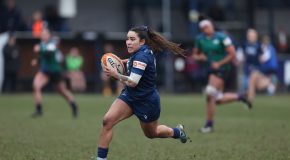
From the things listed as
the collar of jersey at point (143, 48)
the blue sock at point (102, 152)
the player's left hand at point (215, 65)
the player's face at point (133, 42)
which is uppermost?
the player's face at point (133, 42)

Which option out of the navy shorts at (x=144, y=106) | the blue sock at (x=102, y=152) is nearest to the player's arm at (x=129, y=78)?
the navy shorts at (x=144, y=106)

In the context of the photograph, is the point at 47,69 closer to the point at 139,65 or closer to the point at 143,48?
the point at 143,48

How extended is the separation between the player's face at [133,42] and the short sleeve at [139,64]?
7.2 inches

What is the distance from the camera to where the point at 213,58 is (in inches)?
664

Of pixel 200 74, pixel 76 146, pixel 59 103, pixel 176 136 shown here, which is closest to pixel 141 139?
pixel 76 146

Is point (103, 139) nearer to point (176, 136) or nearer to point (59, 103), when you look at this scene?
point (176, 136)

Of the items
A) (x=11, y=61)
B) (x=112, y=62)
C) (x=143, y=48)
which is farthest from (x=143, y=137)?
(x=11, y=61)

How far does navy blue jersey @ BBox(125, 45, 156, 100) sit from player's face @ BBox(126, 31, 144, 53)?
6 centimetres

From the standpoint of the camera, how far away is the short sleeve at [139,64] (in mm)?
10391

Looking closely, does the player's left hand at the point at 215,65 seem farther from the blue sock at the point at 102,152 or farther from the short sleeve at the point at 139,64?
the blue sock at the point at 102,152

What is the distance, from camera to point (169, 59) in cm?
3469

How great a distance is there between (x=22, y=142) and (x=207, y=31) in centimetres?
508

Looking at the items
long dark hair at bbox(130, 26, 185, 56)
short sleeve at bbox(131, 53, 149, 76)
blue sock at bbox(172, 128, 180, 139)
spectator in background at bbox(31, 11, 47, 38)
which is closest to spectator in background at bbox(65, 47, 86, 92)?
spectator in background at bbox(31, 11, 47, 38)

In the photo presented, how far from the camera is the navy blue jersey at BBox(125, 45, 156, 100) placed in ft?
34.6
